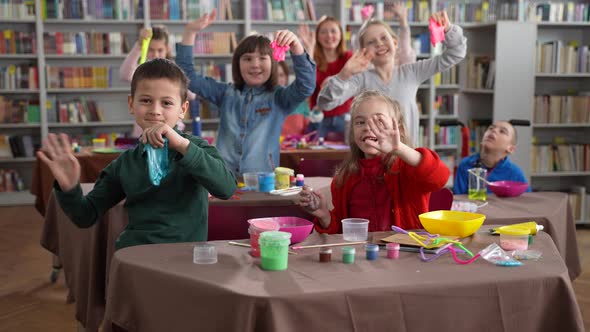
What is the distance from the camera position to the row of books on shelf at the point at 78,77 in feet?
22.5

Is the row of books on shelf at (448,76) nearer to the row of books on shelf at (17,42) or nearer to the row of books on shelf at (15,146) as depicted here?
the row of books on shelf at (17,42)

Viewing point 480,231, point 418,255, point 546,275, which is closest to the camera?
point 546,275

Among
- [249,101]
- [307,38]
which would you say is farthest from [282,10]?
[249,101]

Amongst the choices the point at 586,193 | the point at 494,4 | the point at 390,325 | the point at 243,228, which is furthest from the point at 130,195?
the point at 494,4

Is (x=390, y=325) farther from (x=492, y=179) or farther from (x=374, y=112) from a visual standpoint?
(x=492, y=179)

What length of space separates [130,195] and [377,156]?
823mm

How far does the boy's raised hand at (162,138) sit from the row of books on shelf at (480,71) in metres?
4.56

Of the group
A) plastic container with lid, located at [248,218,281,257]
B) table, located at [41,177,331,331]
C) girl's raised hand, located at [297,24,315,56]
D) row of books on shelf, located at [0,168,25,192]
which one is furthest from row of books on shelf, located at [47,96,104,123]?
plastic container with lid, located at [248,218,281,257]

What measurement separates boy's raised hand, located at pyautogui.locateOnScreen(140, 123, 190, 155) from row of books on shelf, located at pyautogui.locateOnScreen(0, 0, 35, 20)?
547 cm

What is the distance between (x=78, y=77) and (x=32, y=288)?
11.2 ft

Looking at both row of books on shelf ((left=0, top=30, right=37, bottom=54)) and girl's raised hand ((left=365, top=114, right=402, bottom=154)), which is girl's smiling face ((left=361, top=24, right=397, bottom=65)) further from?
row of books on shelf ((left=0, top=30, right=37, bottom=54))

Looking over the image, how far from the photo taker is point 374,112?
2.32 m

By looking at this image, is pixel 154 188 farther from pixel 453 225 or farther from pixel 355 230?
pixel 453 225

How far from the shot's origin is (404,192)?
2309 mm
